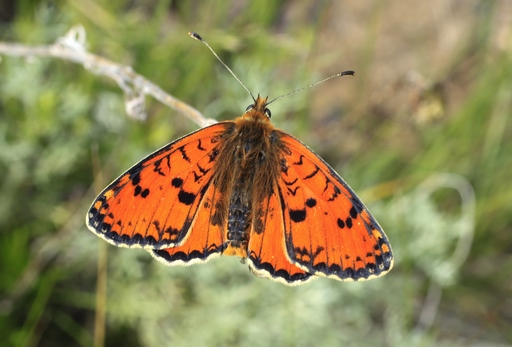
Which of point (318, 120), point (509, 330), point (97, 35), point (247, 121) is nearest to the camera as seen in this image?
point (247, 121)

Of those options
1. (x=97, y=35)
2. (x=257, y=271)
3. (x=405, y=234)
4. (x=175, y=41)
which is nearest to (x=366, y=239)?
(x=257, y=271)

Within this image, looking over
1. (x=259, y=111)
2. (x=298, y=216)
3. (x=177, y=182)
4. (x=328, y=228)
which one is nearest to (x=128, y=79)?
(x=177, y=182)

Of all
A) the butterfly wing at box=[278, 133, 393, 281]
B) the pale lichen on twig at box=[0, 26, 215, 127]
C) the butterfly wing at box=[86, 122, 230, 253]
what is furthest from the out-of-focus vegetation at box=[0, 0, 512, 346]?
the butterfly wing at box=[86, 122, 230, 253]

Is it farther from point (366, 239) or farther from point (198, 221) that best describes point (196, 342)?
point (366, 239)

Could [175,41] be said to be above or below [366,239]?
above

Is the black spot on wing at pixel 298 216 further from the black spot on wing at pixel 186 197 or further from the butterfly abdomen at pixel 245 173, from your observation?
the black spot on wing at pixel 186 197

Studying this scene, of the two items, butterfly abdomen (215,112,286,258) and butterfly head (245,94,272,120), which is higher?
butterfly head (245,94,272,120)

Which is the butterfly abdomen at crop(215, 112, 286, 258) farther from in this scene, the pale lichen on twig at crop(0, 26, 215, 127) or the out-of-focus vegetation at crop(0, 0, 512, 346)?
the out-of-focus vegetation at crop(0, 0, 512, 346)
